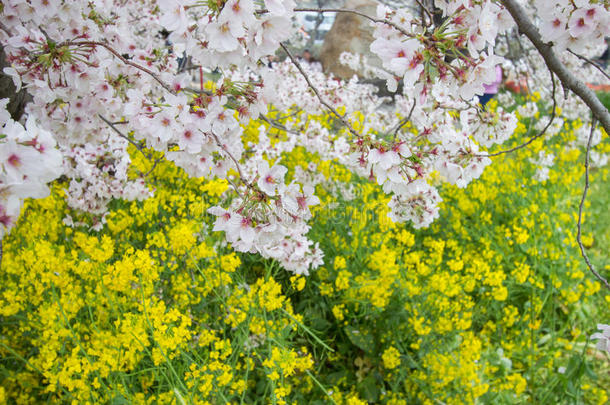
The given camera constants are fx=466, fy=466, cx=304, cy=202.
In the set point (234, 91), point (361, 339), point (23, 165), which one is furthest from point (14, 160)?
point (361, 339)

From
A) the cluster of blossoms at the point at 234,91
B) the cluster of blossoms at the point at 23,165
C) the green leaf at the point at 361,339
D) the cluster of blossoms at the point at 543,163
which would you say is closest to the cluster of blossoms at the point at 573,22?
the cluster of blossoms at the point at 234,91

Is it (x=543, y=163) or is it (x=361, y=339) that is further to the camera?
(x=543, y=163)

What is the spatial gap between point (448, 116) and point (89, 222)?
7.00 feet

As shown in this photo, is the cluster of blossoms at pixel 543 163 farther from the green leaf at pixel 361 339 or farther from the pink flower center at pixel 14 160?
the pink flower center at pixel 14 160

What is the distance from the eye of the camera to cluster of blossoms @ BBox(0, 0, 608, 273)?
3.75 ft

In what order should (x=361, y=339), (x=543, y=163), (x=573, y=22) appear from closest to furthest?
(x=573, y=22), (x=361, y=339), (x=543, y=163)

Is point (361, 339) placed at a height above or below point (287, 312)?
below

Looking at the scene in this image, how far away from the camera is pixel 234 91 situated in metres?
1.44

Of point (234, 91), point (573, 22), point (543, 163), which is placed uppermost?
point (573, 22)

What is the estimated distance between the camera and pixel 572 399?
95.9 inches

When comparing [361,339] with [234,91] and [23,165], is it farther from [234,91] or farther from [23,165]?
[23,165]

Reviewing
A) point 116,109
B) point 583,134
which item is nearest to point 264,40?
point 116,109

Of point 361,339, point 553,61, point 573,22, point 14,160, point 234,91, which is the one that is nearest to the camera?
point 14,160

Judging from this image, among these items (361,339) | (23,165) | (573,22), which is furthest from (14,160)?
(361,339)
